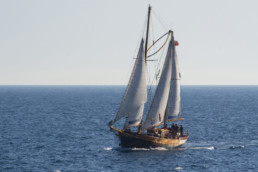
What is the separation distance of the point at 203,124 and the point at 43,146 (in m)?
41.0

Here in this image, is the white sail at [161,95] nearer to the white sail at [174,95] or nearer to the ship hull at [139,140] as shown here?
the white sail at [174,95]

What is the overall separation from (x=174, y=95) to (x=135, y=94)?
282 inches

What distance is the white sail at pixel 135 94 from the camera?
50906 millimetres

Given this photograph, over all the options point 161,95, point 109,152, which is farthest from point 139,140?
point 161,95

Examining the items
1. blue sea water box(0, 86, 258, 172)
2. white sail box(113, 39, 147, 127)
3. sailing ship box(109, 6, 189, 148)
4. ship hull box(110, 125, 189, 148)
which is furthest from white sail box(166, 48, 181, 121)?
white sail box(113, 39, 147, 127)

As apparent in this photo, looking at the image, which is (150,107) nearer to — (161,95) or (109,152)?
(161,95)

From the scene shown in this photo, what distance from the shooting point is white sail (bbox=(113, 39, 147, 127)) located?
167 ft

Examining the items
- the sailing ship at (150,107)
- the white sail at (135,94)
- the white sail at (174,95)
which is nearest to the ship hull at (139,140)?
the sailing ship at (150,107)

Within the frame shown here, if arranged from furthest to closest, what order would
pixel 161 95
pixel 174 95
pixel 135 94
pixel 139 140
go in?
pixel 174 95 < pixel 161 95 < pixel 139 140 < pixel 135 94

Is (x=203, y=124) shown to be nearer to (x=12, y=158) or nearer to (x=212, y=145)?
(x=212, y=145)

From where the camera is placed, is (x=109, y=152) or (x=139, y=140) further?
(x=109, y=152)

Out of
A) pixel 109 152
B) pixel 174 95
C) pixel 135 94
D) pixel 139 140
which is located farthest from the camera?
pixel 174 95

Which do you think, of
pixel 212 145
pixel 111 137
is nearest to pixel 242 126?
pixel 212 145

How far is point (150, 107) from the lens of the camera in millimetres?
54531
